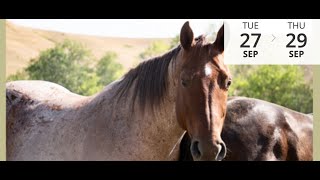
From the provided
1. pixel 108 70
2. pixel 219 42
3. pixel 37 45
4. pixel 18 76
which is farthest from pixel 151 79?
pixel 108 70

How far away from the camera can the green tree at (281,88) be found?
731 inches

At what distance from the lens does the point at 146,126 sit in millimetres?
3580

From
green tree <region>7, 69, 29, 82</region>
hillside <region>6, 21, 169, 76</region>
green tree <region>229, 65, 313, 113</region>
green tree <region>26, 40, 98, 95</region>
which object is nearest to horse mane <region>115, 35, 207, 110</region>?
hillside <region>6, 21, 169, 76</region>

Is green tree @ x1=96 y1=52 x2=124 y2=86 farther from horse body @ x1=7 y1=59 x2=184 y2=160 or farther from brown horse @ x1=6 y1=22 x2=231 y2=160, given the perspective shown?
brown horse @ x1=6 y1=22 x2=231 y2=160

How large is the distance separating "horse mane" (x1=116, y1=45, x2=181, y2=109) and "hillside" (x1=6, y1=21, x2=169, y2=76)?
6.80 meters

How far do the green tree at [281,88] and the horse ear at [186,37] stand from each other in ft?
50.4

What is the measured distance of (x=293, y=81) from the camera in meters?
20.3

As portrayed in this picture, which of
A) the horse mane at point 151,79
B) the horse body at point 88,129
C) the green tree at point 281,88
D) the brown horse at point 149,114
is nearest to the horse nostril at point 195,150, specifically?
the brown horse at point 149,114

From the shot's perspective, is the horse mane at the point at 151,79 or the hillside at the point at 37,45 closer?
the horse mane at the point at 151,79

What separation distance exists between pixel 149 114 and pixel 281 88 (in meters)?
16.7

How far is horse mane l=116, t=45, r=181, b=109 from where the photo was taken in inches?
140

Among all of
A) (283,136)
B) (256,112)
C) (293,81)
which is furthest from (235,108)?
(293,81)

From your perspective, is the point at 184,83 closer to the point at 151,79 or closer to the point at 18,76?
the point at 151,79

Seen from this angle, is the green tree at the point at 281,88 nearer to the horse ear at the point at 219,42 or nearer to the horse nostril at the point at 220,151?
the horse ear at the point at 219,42
